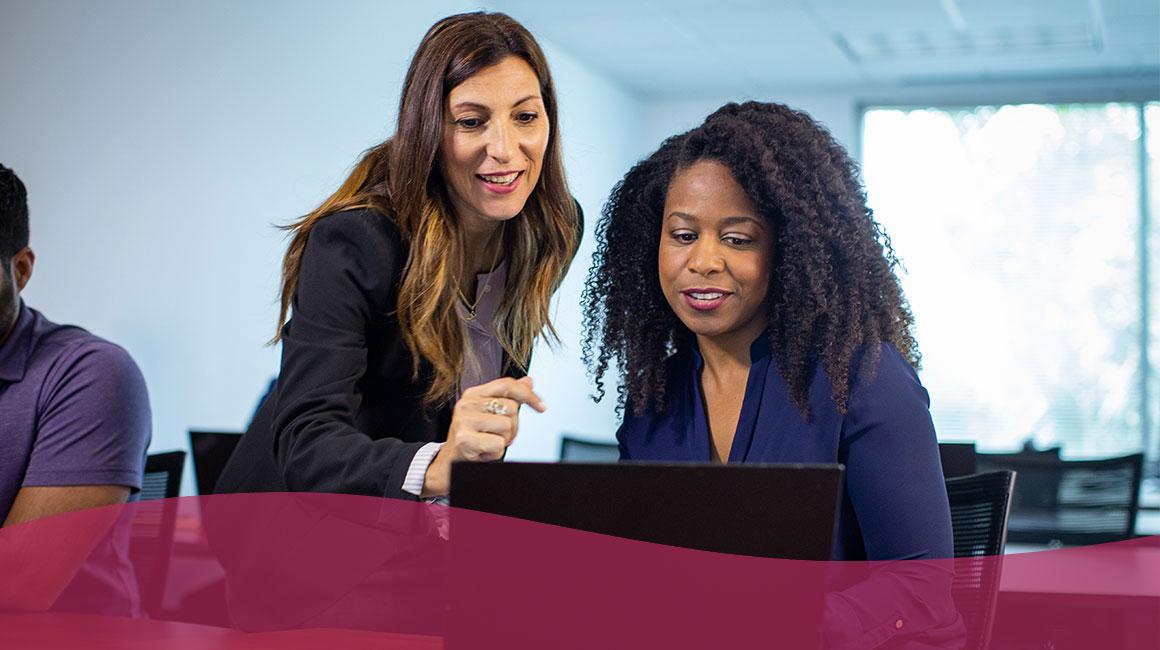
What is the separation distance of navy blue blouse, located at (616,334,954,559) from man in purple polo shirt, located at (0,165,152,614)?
0.86 m

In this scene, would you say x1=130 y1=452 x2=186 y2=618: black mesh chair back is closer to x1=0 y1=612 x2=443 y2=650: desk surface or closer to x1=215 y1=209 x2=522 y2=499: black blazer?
x1=215 y1=209 x2=522 y2=499: black blazer

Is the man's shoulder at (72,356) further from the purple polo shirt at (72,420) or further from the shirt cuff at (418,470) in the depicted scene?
the shirt cuff at (418,470)

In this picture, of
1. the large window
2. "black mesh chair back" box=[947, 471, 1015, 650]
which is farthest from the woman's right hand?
the large window

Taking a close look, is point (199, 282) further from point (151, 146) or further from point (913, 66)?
point (913, 66)

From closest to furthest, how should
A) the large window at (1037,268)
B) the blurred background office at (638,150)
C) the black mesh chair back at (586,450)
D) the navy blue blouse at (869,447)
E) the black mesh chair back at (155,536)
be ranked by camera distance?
1. the navy blue blouse at (869,447)
2. the black mesh chair back at (155,536)
3. the blurred background office at (638,150)
4. the black mesh chair back at (586,450)
5. the large window at (1037,268)

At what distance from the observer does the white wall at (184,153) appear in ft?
10.0

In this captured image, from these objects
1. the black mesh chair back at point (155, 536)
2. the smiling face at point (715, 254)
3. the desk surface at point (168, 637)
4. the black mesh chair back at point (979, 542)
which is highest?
the smiling face at point (715, 254)

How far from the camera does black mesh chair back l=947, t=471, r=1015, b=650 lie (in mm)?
1389

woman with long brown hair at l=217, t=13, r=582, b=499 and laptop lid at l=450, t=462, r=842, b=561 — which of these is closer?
laptop lid at l=450, t=462, r=842, b=561

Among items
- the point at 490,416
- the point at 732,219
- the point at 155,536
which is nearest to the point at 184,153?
the point at 155,536

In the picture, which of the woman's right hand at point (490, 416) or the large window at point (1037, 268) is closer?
the woman's right hand at point (490, 416)

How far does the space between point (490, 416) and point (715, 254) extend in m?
0.52

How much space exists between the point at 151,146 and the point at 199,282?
1.58 ft

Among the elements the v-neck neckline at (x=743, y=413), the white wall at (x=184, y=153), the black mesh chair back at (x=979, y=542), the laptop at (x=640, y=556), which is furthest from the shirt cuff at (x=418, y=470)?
the white wall at (x=184, y=153)
